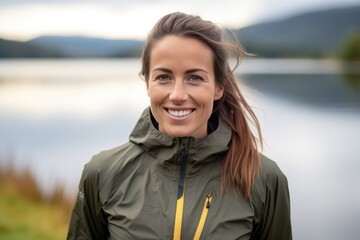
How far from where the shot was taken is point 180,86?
2359mm

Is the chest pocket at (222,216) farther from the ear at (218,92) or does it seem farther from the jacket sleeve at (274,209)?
the ear at (218,92)

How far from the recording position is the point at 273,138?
2073 centimetres

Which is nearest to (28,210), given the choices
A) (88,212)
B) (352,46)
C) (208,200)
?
(88,212)

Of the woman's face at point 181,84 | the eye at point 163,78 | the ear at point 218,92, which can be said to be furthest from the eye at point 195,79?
the ear at point 218,92

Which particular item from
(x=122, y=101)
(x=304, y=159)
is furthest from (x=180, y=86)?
(x=122, y=101)

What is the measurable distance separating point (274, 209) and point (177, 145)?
60cm

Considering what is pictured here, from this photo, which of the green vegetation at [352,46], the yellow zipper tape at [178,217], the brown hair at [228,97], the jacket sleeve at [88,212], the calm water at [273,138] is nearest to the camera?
the yellow zipper tape at [178,217]

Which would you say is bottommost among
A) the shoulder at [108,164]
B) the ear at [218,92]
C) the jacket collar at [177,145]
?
the shoulder at [108,164]

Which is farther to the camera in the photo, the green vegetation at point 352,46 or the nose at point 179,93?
the green vegetation at point 352,46

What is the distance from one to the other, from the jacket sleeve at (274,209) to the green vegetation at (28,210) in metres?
5.44

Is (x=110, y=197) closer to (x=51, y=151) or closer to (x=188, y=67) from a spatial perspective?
(x=188, y=67)

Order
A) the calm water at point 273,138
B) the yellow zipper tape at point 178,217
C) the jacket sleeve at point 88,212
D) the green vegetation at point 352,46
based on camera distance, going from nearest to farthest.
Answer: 1. the yellow zipper tape at point 178,217
2. the jacket sleeve at point 88,212
3. the calm water at point 273,138
4. the green vegetation at point 352,46

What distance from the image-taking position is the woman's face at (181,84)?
237 centimetres

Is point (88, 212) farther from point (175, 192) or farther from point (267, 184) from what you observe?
point (267, 184)
